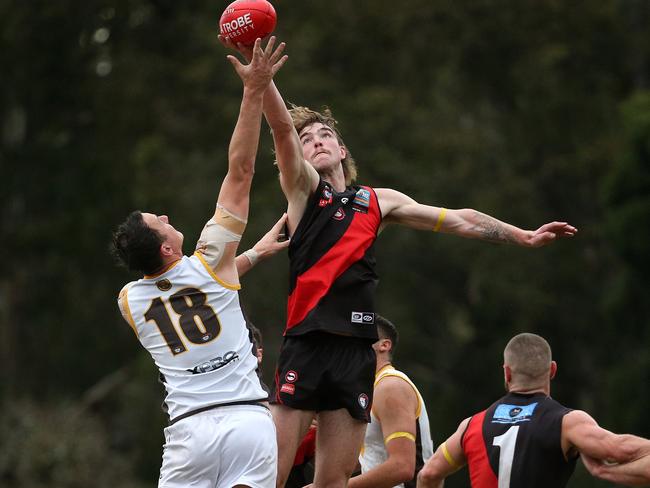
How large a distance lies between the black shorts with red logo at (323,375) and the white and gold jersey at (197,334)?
24.3 inches

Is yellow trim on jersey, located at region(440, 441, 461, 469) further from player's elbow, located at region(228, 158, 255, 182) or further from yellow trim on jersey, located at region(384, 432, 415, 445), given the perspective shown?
player's elbow, located at region(228, 158, 255, 182)

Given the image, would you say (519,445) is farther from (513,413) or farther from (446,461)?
(446,461)

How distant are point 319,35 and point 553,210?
266 inches

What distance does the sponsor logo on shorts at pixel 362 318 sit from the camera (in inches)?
309

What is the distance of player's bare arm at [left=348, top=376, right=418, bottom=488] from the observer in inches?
329

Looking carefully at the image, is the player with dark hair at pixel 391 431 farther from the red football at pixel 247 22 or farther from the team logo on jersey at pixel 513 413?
the red football at pixel 247 22

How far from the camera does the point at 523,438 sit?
7.39m

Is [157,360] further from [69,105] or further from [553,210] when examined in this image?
[69,105]

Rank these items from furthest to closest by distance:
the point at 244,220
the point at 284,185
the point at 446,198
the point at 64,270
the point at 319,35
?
1. the point at 64,270
2. the point at 319,35
3. the point at 446,198
4. the point at 284,185
5. the point at 244,220

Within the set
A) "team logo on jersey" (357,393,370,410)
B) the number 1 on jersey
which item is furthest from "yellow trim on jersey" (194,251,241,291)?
the number 1 on jersey

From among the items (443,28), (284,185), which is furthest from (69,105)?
(284,185)

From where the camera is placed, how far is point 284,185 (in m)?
7.86

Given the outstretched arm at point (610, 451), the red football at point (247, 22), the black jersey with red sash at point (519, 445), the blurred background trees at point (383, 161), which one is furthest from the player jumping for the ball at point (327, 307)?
the blurred background trees at point (383, 161)

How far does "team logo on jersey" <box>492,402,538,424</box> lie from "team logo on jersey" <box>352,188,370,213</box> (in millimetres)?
1431
